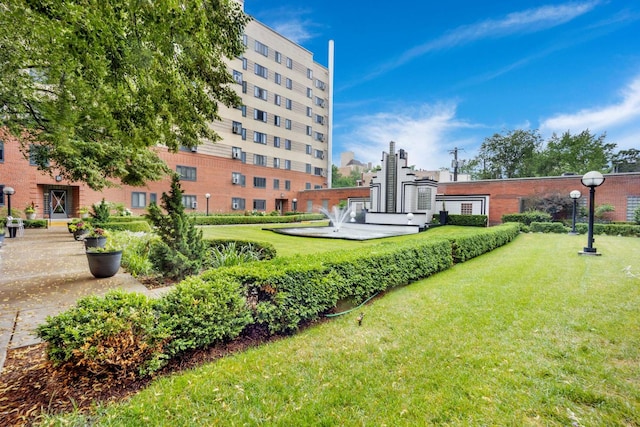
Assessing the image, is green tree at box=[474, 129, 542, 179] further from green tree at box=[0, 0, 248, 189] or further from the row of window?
green tree at box=[0, 0, 248, 189]

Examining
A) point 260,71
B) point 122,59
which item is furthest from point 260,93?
point 122,59

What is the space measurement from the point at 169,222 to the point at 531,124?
152ft

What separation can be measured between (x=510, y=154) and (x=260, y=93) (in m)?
35.5

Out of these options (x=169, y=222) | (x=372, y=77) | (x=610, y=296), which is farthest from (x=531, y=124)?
(x=169, y=222)

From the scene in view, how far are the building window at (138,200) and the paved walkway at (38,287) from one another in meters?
17.2

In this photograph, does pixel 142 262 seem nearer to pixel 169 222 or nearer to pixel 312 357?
pixel 169 222

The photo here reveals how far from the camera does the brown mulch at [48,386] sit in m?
2.04

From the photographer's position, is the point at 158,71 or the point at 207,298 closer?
the point at 207,298

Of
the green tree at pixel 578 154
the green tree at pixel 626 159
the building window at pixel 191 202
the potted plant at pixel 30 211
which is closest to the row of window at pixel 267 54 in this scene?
the building window at pixel 191 202

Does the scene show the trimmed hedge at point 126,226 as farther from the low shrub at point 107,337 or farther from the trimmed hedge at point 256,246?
the low shrub at point 107,337

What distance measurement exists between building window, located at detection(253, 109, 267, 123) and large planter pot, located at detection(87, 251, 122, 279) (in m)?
29.1

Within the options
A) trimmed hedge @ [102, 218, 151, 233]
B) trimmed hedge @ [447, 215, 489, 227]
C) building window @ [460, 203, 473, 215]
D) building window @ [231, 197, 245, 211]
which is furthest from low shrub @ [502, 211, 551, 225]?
building window @ [231, 197, 245, 211]

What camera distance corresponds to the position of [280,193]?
116 feet

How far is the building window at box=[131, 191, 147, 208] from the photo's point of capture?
974 inches
